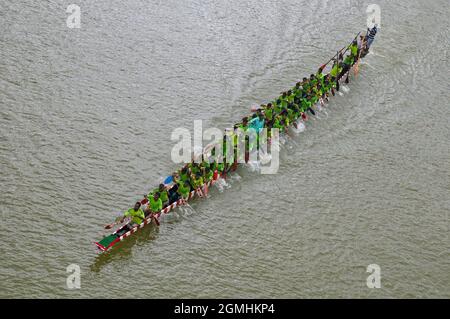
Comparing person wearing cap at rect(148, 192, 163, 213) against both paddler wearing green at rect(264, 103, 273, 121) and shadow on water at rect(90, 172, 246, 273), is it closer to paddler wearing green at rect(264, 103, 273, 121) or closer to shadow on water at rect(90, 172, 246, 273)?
shadow on water at rect(90, 172, 246, 273)

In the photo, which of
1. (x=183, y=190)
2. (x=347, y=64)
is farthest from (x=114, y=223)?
(x=347, y=64)

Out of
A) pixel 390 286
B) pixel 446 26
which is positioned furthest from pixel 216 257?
pixel 446 26

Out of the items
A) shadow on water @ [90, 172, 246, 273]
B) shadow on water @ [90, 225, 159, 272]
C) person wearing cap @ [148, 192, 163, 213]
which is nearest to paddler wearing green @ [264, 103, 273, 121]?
shadow on water @ [90, 172, 246, 273]

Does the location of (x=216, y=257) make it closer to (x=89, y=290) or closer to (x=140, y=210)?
(x=140, y=210)

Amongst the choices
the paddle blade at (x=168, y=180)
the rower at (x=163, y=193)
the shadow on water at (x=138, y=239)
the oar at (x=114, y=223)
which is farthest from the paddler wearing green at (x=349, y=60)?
the oar at (x=114, y=223)

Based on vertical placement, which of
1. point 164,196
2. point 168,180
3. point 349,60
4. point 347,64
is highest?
point 349,60

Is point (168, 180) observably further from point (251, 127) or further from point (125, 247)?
point (251, 127)
